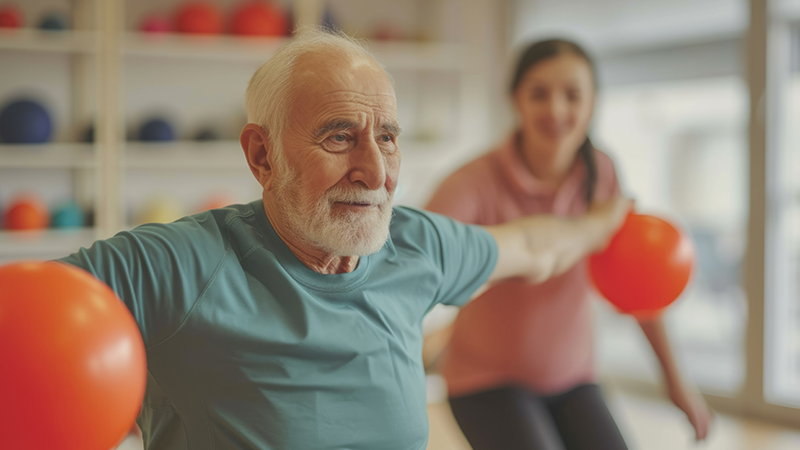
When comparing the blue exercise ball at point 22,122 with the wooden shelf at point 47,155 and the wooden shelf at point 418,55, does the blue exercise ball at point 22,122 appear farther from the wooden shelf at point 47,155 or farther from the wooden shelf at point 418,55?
the wooden shelf at point 418,55

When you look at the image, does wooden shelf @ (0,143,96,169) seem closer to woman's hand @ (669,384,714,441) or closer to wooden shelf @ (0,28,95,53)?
wooden shelf @ (0,28,95,53)

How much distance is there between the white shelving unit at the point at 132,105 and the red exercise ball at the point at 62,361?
3101 mm

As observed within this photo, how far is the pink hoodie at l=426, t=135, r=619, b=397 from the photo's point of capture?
1799 millimetres

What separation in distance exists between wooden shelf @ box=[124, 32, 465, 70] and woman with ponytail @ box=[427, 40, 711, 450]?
223 centimetres

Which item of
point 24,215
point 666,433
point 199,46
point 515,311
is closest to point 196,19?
point 199,46

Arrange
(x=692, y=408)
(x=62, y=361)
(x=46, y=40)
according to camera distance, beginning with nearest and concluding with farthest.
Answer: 1. (x=62, y=361)
2. (x=692, y=408)
3. (x=46, y=40)

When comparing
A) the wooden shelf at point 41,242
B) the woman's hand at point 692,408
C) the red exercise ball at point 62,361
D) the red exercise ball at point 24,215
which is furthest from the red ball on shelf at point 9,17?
the woman's hand at point 692,408

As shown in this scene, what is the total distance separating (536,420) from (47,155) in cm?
316

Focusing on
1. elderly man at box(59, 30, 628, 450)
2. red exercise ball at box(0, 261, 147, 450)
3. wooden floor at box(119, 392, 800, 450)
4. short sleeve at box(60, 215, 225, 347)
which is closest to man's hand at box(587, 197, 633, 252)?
elderly man at box(59, 30, 628, 450)

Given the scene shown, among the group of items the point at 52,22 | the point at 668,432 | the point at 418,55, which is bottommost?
the point at 668,432

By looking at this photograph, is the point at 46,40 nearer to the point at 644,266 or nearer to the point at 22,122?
the point at 22,122

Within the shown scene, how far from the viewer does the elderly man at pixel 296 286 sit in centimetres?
104

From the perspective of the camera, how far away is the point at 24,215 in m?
3.60

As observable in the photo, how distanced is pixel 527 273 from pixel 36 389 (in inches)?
43.1
